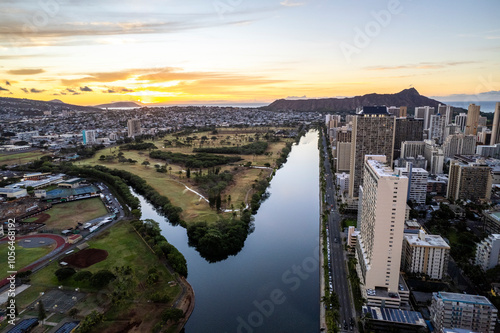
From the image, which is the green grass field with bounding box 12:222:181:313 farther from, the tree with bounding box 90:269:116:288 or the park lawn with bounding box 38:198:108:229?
the park lawn with bounding box 38:198:108:229

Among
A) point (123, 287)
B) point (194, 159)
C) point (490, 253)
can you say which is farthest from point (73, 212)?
point (490, 253)

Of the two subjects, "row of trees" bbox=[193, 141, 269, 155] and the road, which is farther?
"row of trees" bbox=[193, 141, 269, 155]

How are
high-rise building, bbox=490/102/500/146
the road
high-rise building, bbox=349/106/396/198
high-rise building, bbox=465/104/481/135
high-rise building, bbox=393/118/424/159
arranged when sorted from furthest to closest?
high-rise building, bbox=465/104/481/135 → high-rise building, bbox=393/118/424/159 → high-rise building, bbox=490/102/500/146 → high-rise building, bbox=349/106/396/198 → the road

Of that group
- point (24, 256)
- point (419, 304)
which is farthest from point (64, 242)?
point (419, 304)

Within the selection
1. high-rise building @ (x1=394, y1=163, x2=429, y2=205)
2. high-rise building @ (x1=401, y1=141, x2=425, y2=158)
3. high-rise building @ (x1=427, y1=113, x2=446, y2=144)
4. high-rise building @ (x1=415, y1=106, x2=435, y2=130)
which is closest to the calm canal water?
high-rise building @ (x1=394, y1=163, x2=429, y2=205)

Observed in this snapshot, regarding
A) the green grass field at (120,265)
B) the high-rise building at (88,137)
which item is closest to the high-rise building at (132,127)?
the high-rise building at (88,137)

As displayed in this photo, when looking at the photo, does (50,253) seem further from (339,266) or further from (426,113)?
(426,113)

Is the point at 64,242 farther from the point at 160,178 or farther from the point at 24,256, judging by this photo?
the point at 160,178
